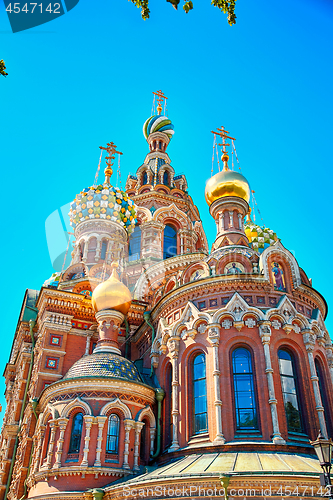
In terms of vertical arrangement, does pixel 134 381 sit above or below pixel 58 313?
below

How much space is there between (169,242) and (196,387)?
455 inches

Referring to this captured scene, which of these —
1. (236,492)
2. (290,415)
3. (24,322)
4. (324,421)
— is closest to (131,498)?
(236,492)

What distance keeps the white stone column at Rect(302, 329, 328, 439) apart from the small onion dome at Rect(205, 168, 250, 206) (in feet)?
16.5

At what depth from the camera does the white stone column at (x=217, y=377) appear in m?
9.64

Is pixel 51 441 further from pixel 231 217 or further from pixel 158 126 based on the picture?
pixel 158 126

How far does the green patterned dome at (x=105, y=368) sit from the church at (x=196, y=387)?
37mm

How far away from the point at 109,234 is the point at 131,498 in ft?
41.9

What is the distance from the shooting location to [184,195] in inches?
929

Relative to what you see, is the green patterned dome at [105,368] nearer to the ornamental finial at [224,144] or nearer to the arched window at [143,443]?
the arched window at [143,443]

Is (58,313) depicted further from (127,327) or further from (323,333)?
(323,333)

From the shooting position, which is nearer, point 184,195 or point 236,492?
point 236,492

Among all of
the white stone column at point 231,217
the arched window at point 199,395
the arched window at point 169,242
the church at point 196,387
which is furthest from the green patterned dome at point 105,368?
the arched window at point 169,242

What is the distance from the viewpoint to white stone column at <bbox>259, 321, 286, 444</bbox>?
9.45 metres

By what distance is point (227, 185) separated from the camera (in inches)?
559
